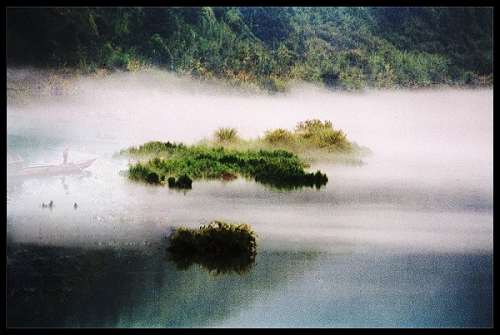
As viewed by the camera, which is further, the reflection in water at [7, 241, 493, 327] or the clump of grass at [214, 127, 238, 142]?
the clump of grass at [214, 127, 238, 142]

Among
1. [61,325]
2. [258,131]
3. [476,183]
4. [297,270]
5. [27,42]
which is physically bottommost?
[61,325]

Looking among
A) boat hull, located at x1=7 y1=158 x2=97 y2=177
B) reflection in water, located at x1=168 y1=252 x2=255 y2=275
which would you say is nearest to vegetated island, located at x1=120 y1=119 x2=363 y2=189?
boat hull, located at x1=7 y1=158 x2=97 y2=177

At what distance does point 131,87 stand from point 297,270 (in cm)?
138

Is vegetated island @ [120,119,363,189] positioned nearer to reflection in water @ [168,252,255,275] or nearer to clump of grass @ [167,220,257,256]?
clump of grass @ [167,220,257,256]

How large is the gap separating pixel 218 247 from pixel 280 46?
119 centimetres

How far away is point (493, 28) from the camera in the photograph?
4.47m

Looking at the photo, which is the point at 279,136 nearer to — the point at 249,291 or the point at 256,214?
the point at 256,214

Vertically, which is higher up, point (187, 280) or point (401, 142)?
Answer: point (401, 142)

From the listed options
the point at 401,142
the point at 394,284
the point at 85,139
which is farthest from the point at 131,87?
the point at 394,284

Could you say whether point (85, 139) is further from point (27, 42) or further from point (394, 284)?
point (394, 284)

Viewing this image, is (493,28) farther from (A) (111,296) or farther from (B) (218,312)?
(A) (111,296)

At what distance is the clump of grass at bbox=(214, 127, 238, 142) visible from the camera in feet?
14.6

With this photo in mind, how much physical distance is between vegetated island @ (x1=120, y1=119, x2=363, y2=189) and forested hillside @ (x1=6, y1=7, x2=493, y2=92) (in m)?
0.29

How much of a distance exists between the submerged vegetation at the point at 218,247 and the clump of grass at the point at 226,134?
462mm
